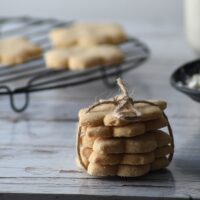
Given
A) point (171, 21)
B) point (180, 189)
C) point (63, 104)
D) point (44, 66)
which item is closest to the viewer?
point (180, 189)

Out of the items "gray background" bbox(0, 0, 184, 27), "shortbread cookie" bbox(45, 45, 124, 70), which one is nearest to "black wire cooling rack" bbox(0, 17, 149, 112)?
"shortbread cookie" bbox(45, 45, 124, 70)

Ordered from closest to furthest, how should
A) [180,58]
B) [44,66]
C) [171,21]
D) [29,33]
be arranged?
[44,66] < [180,58] < [29,33] < [171,21]

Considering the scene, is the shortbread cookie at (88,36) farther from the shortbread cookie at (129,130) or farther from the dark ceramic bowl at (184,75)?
the shortbread cookie at (129,130)

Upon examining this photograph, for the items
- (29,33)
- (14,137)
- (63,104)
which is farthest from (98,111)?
(29,33)

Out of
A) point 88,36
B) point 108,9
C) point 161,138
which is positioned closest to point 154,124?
point 161,138

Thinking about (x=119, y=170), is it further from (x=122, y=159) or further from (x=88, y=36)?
(x=88, y=36)

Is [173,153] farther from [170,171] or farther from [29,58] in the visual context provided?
[29,58]
